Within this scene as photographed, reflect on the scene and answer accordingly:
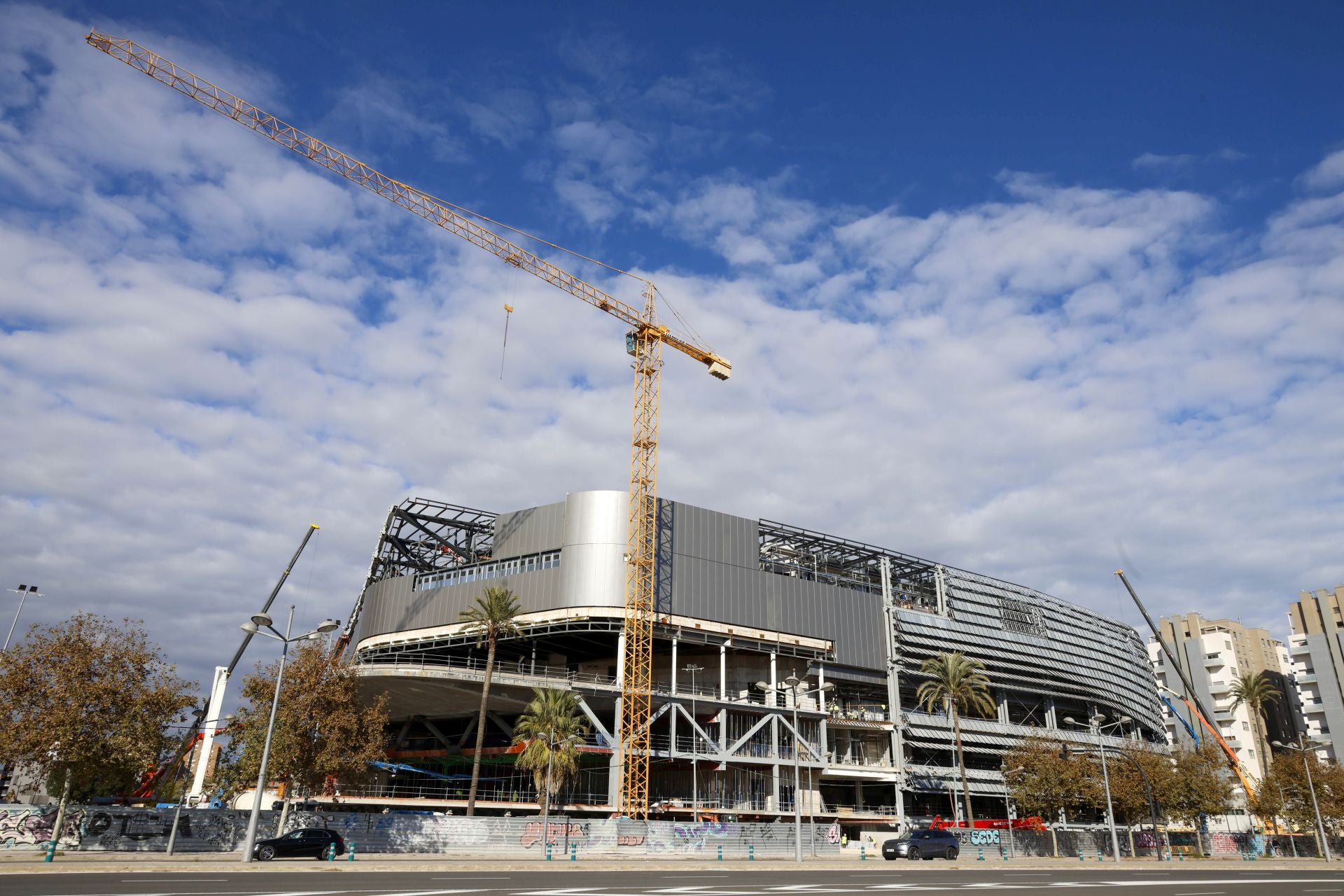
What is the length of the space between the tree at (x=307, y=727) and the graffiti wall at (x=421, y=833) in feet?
7.31

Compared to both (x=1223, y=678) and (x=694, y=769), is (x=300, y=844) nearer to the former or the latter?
(x=694, y=769)

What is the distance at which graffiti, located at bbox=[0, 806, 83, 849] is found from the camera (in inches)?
1547

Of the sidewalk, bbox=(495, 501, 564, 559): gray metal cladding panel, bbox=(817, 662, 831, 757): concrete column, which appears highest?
bbox=(495, 501, 564, 559): gray metal cladding panel

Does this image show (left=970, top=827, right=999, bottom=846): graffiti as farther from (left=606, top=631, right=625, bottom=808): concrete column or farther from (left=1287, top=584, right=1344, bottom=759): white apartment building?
(left=1287, top=584, right=1344, bottom=759): white apartment building

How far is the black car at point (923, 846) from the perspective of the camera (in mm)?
51000

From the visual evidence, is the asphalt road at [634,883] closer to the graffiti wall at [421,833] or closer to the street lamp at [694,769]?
the graffiti wall at [421,833]

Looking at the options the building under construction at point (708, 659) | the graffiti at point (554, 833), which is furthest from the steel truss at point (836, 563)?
the graffiti at point (554, 833)

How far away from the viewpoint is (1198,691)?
13888cm

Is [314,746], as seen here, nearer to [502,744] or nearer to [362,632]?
[502,744]

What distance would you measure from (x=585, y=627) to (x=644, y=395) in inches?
916

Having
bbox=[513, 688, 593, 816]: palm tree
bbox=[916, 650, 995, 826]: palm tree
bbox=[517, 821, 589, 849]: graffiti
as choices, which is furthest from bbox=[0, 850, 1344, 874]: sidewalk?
bbox=[916, 650, 995, 826]: palm tree

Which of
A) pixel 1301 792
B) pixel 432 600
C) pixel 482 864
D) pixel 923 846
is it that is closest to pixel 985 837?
pixel 923 846

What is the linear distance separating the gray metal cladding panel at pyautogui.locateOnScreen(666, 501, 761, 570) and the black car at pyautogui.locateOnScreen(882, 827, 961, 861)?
111 ft

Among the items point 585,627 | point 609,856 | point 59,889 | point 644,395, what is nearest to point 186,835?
point 609,856
